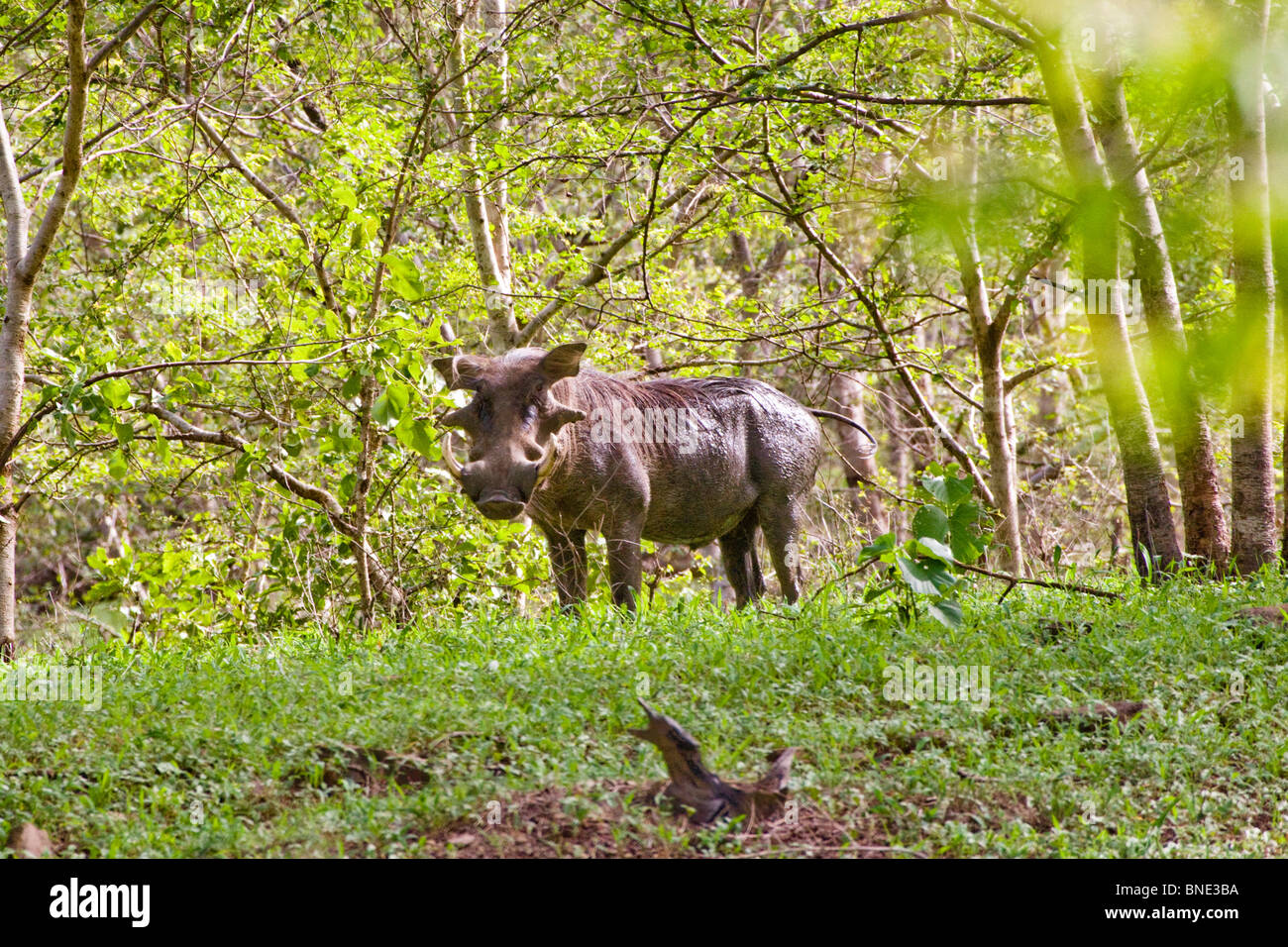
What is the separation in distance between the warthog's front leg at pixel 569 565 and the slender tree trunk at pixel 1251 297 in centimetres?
393

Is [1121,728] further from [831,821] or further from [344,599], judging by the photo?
[344,599]

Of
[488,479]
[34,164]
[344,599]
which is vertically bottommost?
[344,599]

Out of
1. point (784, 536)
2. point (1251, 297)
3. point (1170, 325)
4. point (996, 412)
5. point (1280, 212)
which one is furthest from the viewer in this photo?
point (996, 412)

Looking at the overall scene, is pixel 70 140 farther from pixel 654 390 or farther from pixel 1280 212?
pixel 1280 212

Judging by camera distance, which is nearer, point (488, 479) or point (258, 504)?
point (488, 479)

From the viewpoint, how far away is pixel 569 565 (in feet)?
27.3

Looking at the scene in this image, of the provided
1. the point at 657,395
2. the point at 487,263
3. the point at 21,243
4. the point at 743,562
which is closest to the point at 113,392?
the point at 21,243

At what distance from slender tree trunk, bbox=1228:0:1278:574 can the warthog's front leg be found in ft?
12.9

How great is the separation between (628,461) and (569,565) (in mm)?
909

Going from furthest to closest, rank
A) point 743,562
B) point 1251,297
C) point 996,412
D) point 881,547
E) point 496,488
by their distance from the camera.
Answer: point 996,412
point 743,562
point 496,488
point 881,547
point 1251,297

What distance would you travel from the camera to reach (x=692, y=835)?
167 inches

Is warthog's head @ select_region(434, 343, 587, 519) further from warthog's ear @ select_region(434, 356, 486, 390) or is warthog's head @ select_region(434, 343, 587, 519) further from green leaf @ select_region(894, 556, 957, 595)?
green leaf @ select_region(894, 556, 957, 595)
